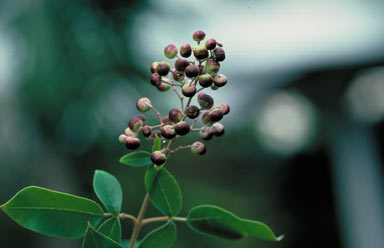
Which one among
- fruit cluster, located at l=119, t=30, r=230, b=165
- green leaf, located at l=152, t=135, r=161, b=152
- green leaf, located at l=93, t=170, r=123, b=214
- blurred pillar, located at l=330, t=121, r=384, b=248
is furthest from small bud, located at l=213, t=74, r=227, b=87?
blurred pillar, located at l=330, t=121, r=384, b=248

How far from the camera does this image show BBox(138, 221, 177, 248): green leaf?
1.85 ft

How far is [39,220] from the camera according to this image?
20.5 inches

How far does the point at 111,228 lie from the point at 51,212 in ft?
0.28

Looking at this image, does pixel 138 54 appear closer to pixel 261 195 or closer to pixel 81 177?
pixel 81 177

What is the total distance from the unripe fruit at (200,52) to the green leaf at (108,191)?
23 centimetres

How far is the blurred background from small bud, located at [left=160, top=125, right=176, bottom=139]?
435 millimetres

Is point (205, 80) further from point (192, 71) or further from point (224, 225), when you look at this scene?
point (224, 225)

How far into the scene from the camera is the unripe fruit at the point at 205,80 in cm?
51

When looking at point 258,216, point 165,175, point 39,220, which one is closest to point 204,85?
point 165,175

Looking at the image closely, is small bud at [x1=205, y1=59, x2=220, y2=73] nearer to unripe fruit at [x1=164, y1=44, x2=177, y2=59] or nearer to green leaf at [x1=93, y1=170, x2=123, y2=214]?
unripe fruit at [x1=164, y1=44, x2=177, y2=59]

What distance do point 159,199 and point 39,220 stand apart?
16cm

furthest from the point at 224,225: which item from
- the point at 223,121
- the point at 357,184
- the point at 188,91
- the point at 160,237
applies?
the point at 357,184

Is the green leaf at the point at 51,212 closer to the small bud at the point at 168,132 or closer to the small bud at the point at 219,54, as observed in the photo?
the small bud at the point at 168,132

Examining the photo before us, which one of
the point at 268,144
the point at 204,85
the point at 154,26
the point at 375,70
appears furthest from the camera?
→ the point at 268,144
